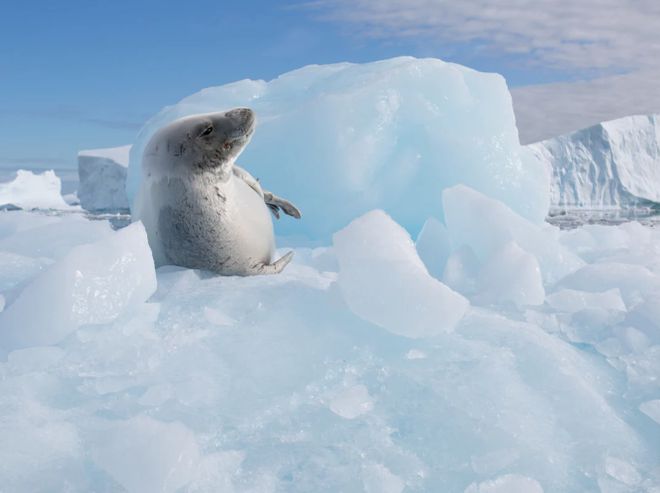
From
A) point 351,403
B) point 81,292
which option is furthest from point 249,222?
point 351,403

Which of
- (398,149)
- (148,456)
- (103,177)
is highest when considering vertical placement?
(148,456)

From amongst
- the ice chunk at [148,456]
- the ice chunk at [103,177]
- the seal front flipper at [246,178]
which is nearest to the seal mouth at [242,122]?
the seal front flipper at [246,178]

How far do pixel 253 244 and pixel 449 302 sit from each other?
1.15 metres

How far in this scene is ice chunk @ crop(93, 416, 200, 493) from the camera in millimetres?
1472

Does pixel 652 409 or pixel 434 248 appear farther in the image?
pixel 434 248

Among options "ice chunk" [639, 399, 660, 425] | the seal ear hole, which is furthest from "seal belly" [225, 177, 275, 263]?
"ice chunk" [639, 399, 660, 425]

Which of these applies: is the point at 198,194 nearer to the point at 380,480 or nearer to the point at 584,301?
the point at 380,480

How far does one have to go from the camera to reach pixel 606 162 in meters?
31.2

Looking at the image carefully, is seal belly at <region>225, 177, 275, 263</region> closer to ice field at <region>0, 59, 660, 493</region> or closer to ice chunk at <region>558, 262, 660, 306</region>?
ice field at <region>0, 59, 660, 493</region>

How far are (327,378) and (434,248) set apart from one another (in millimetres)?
2381

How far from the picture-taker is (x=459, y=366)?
6.46 feet

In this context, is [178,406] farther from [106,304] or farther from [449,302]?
[449,302]

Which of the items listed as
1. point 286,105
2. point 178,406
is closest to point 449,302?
point 178,406

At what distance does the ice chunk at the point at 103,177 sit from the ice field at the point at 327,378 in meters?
21.8
